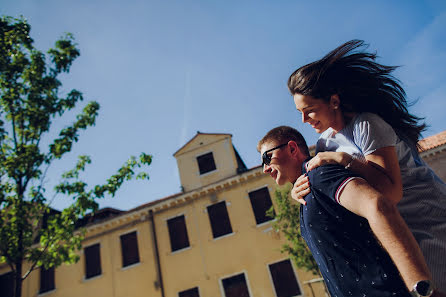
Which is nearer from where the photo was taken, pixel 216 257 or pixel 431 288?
pixel 431 288

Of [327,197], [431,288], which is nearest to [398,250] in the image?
[431,288]

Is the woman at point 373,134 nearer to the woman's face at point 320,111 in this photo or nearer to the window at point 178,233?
the woman's face at point 320,111

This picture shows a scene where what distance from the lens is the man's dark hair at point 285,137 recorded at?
2.31 metres

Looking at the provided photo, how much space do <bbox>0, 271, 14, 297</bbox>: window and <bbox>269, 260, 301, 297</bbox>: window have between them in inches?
630

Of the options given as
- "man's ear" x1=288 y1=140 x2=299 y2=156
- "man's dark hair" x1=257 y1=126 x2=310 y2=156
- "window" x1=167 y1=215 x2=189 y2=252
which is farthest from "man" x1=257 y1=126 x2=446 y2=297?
"window" x1=167 y1=215 x2=189 y2=252

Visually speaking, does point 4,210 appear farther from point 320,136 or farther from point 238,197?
point 238,197

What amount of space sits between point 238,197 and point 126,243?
7.27 metres

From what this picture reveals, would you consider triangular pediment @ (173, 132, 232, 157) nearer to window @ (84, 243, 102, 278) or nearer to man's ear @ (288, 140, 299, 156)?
window @ (84, 243, 102, 278)

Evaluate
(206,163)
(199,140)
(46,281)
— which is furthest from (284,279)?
(46,281)

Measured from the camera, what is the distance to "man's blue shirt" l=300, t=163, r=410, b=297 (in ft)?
4.88

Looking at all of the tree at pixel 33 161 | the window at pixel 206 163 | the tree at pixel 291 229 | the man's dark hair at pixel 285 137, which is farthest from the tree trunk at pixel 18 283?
the window at pixel 206 163

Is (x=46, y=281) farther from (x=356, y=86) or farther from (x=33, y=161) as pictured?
(x=356, y=86)

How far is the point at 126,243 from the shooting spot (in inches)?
683

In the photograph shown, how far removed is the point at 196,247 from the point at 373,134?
15.6 metres
